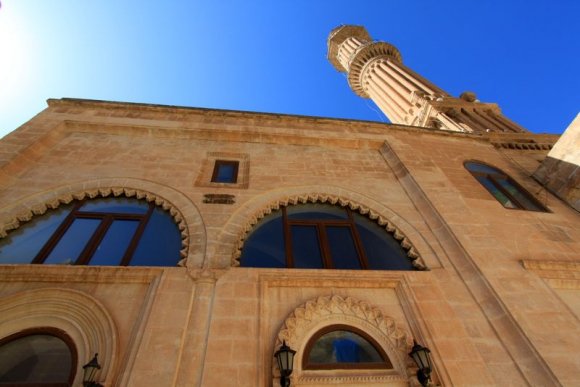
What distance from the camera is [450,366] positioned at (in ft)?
14.5

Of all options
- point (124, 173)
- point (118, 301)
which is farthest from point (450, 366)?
point (124, 173)

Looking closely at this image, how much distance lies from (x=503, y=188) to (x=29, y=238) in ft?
37.7

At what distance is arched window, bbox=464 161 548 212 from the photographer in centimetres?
863

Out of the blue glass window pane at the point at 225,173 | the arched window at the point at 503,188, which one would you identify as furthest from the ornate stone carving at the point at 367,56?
the blue glass window pane at the point at 225,173

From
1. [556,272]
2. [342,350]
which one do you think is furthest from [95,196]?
[556,272]

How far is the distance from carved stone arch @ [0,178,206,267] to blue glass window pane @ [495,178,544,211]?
8.49 metres

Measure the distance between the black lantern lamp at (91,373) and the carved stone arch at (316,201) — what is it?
2275mm

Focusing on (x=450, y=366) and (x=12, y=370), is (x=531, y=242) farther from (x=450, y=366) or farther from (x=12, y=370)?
(x=12, y=370)

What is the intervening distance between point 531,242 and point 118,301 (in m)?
8.10

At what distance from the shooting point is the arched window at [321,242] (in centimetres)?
612

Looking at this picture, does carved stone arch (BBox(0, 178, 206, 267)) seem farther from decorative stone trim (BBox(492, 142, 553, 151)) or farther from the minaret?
the minaret

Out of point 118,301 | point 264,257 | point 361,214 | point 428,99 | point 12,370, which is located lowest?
point 12,370

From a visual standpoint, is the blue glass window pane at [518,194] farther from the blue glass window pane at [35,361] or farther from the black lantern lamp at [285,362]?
the blue glass window pane at [35,361]

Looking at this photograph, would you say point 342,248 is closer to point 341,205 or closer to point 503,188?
point 341,205
